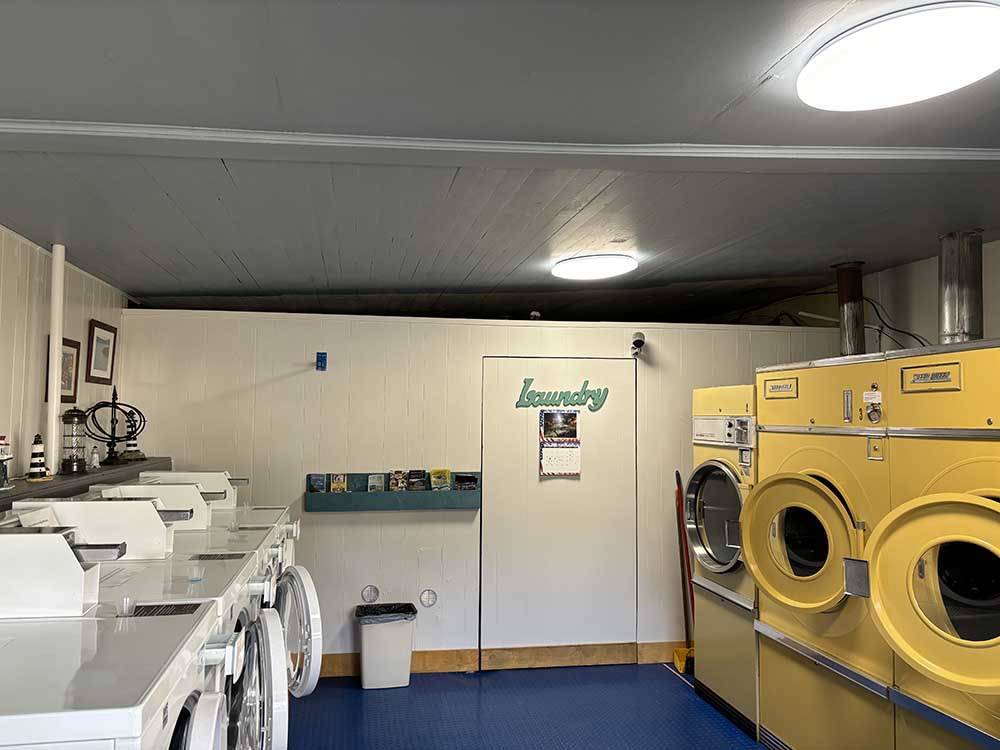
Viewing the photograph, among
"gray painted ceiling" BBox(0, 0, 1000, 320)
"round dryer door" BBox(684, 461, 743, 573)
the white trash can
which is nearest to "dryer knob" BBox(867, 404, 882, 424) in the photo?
"gray painted ceiling" BBox(0, 0, 1000, 320)

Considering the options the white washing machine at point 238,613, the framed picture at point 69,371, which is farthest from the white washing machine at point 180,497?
the framed picture at point 69,371

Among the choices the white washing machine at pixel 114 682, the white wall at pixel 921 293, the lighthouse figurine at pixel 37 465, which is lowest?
the white washing machine at pixel 114 682

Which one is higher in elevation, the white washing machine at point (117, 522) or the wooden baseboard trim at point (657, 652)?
the white washing machine at point (117, 522)

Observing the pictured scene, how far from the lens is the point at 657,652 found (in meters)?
4.85

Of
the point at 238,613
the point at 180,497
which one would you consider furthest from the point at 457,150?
the point at 180,497

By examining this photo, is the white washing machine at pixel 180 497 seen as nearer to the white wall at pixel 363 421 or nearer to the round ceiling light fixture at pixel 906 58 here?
the white wall at pixel 363 421

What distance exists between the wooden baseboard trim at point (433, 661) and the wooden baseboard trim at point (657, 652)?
1.09m

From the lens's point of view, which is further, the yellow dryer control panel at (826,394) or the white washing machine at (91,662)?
the yellow dryer control panel at (826,394)

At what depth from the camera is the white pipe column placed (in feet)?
10.9

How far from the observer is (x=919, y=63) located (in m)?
1.66

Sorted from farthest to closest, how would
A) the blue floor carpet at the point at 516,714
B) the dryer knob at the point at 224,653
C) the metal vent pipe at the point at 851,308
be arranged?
the metal vent pipe at the point at 851,308
the blue floor carpet at the point at 516,714
the dryer knob at the point at 224,653

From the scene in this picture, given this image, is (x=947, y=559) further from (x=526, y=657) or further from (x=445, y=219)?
(x=526, y=657)

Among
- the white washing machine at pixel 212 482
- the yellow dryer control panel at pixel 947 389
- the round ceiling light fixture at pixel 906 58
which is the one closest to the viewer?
the round ceiling light fixture at pixel 906 58

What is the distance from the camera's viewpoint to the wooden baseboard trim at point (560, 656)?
4.70m
